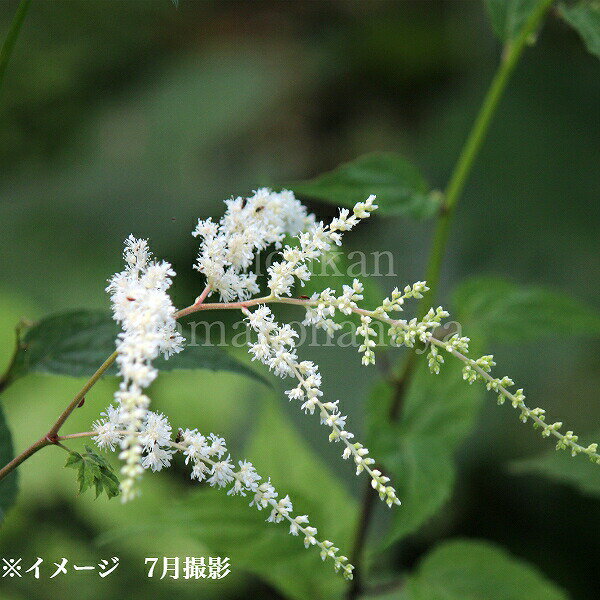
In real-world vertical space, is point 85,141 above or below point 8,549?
above

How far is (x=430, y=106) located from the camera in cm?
446

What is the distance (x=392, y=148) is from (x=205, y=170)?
45.9 inches

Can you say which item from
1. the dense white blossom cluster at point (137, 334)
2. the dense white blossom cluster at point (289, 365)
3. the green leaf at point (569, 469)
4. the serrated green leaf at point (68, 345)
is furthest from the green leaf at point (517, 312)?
the dense white blossom cluster at point (137, 334)

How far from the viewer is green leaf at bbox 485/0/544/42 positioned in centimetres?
159

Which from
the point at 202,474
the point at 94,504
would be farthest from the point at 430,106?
the point at 202,474

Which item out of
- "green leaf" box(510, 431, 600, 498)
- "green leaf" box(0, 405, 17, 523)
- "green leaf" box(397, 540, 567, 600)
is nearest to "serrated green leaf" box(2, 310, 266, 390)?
"green leaf" box(0, 405, 17, 523)

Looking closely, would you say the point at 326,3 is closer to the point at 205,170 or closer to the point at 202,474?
the point at 205,170

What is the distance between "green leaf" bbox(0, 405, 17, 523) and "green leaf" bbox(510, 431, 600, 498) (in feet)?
3.60

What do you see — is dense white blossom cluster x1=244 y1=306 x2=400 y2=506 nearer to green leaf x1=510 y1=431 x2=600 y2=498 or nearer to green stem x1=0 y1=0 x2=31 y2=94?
green stem x1=0 y1=0 x2=31 y2=94

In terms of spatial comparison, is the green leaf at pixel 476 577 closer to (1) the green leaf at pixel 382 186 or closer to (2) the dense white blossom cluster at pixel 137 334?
(1) the green leaf at pixel 382 186

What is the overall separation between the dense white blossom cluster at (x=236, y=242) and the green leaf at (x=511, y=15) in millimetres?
845

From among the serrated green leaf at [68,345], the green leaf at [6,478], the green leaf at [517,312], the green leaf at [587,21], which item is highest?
the green leaf at [587,21]

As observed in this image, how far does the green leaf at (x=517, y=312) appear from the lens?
1621 millimetres

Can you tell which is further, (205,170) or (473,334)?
(205,170)
